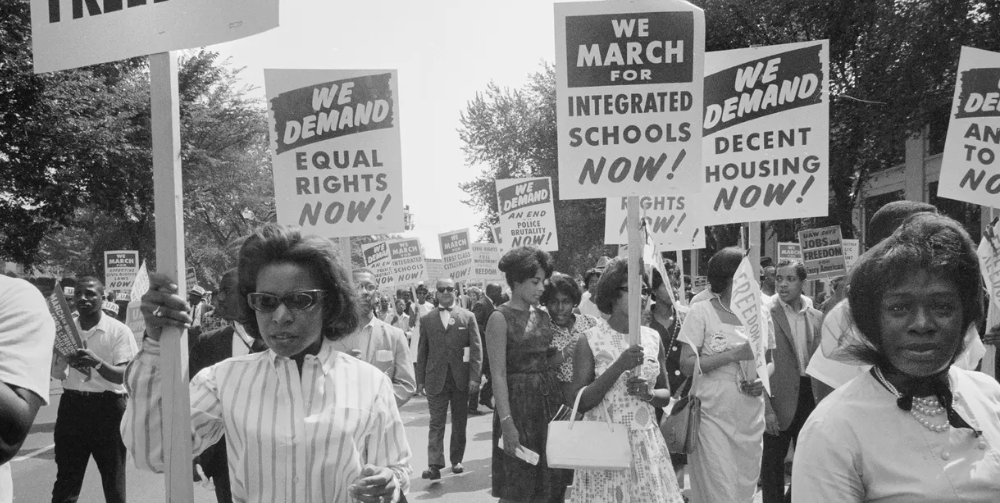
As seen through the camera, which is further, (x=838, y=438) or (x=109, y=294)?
(x=109, y=294)

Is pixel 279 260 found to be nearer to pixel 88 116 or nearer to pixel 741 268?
pixel 741 268

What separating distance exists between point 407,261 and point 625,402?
15.7 meters

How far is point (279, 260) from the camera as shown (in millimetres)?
2758

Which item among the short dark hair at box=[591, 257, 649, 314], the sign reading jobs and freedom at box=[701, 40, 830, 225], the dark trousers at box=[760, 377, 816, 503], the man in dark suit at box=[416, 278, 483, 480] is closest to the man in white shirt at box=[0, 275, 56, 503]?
the short dark hair at box=[591, 257, 649, 314]

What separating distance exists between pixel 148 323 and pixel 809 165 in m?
5.75

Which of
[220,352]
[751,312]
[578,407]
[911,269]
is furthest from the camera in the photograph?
[220,352]

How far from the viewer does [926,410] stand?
6.75 ft

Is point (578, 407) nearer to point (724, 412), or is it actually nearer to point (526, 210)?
point (724, 412)

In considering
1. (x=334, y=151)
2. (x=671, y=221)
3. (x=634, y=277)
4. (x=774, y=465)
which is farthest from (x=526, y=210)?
(x=634, y=277)

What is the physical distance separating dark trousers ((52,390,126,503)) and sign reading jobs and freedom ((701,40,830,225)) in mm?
4965

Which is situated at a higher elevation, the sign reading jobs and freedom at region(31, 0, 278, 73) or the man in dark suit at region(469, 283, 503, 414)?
the sign reading jobs and freedom at region(31, 0, 278, 73)

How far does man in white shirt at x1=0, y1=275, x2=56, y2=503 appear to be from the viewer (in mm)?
2299

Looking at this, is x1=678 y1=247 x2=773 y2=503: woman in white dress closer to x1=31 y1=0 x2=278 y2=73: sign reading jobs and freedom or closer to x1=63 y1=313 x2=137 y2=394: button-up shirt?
x1=31 y1=0 x2=278 y2=73: sign reading jobs and freedom

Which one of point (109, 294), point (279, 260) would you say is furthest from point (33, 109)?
point (279, 260)
